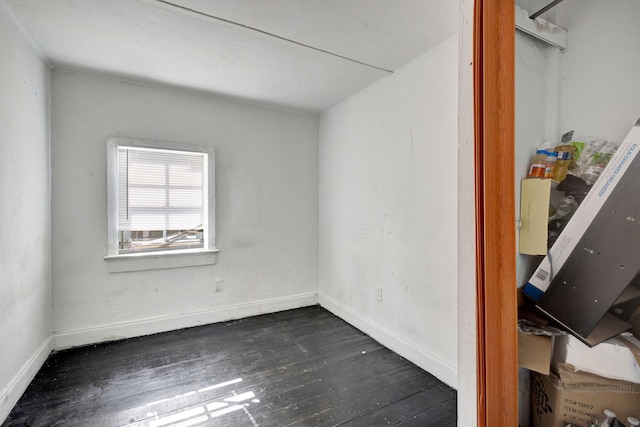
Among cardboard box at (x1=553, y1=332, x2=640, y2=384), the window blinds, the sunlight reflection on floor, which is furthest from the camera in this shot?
the window blinds

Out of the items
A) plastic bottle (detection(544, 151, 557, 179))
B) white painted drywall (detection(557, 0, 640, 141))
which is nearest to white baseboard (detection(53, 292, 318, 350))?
plastic bottle (detection(544, 151, 557, 179))

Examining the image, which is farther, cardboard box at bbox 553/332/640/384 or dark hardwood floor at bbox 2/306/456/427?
dark hardwood floor at bbox 2/306/456/427

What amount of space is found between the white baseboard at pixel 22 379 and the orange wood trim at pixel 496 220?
2.50 meters

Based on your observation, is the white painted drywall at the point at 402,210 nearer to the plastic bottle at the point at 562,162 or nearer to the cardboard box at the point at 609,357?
the plastic bottle at the point at 562,162

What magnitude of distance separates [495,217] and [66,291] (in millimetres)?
3256

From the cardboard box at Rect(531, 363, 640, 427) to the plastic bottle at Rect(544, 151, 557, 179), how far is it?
2.25 feet

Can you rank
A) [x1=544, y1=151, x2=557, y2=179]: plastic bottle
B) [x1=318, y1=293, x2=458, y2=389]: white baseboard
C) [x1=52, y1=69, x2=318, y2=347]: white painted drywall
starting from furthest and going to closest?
[x1=52, y1=69, x2=318, y2=347]: white painted drywall → [x1=318, y1=293, x2=458, y2=389]: white baseboard → [x1=544, y1=151, x2=557, y2=179]: plastic bottle

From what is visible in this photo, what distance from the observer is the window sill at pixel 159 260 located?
271 centimetres

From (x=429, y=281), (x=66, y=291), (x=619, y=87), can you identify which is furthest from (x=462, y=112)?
(x=66, y=291)

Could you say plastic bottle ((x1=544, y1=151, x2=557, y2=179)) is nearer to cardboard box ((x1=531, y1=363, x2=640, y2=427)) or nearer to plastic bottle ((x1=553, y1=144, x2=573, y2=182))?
plastic bottle ((x1=553, y1=144, x2=573, y2=182))

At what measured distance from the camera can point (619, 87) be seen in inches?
41.0

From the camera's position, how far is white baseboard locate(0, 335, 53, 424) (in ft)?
5.57

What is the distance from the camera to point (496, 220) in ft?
3.18

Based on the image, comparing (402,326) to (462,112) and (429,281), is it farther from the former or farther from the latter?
(462,112)
